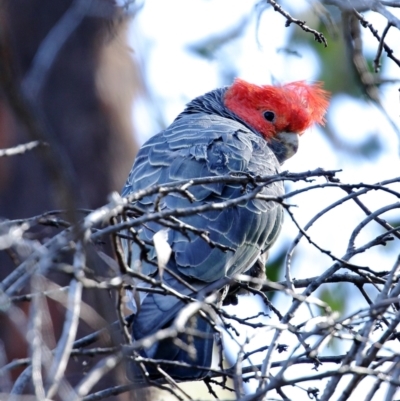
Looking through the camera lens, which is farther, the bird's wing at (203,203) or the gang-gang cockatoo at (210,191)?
the bird's wing at (203,203)

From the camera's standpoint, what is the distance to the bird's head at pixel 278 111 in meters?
5.77

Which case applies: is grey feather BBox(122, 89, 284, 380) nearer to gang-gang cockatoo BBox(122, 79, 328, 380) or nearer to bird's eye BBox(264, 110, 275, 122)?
gang-gang cockatoo BBox(122, 79, 328, 380)

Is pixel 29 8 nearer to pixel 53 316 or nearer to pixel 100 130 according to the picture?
pixel 100 130

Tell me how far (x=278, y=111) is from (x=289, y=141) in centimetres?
26

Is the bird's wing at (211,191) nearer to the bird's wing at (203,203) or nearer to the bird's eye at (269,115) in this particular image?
the bird's wing at (203,203)

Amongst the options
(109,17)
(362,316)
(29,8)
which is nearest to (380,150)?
(109,17)

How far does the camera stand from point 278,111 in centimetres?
578

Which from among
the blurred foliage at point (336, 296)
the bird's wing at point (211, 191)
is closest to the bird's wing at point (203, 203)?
the bird's wing at point (211, 191)

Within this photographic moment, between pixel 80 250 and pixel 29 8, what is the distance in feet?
20.9

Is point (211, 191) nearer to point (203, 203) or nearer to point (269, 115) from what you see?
point (203, 203)

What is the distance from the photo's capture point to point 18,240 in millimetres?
2105

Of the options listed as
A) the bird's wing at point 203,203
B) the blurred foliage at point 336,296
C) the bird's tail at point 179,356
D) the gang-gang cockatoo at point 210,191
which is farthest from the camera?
the blurred foliage at point 336,296

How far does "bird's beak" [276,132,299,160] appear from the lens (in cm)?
576

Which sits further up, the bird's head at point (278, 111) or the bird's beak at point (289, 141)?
the bird's head at point (278, 111)
